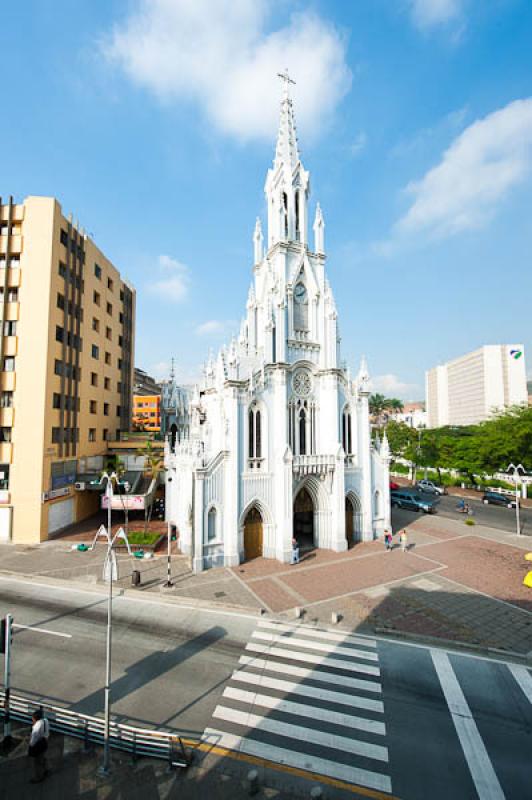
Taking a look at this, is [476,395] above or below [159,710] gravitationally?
above

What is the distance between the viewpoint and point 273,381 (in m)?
26.8

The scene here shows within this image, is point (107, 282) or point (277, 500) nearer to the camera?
point (277, 500)

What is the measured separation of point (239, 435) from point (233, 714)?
51.2 feet

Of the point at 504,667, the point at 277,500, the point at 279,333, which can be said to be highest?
the point at 279,333

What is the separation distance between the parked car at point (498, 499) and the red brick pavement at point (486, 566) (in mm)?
15837

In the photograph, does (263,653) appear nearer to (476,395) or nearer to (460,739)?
(460,739)

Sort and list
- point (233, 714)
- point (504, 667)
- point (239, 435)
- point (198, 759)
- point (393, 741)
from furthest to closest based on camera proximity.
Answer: point (239, 435)
point (504, 667)
point (233, 714)
point (393, 741)
point (198, 759)

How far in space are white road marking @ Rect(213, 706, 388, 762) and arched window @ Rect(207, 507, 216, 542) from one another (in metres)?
12.7

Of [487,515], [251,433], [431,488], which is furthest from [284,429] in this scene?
[431,488]

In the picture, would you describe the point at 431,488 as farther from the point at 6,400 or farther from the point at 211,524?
the point at 6,400

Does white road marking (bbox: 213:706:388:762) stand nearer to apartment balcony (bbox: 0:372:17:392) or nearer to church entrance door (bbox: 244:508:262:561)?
church entrance door (bbox: 244:508:262:561)

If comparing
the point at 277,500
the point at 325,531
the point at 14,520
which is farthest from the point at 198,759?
the point at 14,520

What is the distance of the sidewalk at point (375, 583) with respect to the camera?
1684cm

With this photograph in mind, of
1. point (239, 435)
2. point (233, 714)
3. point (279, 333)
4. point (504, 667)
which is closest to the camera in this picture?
point (233, 714)
